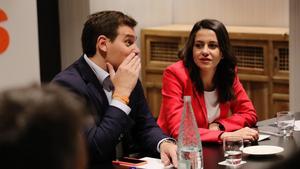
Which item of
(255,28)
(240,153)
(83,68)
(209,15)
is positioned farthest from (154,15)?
(240,153)

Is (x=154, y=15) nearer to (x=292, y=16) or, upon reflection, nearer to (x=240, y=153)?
(x=292, y=16)

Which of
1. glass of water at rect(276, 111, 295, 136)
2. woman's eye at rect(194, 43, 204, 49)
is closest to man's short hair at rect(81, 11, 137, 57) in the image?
woman's eye at rect(194, 43, 204, 49)

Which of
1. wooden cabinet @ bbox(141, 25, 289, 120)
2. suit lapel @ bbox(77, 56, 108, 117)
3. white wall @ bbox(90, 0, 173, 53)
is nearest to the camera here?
suit lapel @ bbox(77, 56, 108, 117)

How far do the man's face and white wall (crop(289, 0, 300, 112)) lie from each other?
199 centimetres

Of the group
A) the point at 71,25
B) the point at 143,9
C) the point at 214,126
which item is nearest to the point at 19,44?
the point at 71,25

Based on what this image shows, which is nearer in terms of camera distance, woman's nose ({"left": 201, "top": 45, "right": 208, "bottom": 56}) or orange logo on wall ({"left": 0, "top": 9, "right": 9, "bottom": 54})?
woman's nose ({"left": 201, "top": 45, "right": 208, "bottom": 56})

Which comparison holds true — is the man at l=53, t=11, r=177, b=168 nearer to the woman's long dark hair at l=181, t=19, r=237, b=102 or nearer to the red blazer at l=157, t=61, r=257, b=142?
the red blazer at l=157, t=61, r=257, b=142

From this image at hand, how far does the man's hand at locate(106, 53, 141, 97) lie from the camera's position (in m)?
2.61

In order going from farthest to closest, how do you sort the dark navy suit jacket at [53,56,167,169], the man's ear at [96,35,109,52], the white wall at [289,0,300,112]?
the white wall at [289,0,300,112] < the man's ear at [96,35,109,52] < the dark navy suit jacket at [53,56,167,169]

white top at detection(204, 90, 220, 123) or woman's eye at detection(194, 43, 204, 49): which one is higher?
woman's eye at detection(194, 43, 204, 49)

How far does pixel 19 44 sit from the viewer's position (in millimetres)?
3979

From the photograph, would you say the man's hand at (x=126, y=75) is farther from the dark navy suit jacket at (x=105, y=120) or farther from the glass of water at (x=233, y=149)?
the glass of water at (x=233, y=149)

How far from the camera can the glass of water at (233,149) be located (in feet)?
7.64

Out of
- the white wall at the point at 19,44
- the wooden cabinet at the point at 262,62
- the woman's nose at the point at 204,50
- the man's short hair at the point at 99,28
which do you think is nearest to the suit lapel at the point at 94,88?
the man's short hair at the point at 99,28
